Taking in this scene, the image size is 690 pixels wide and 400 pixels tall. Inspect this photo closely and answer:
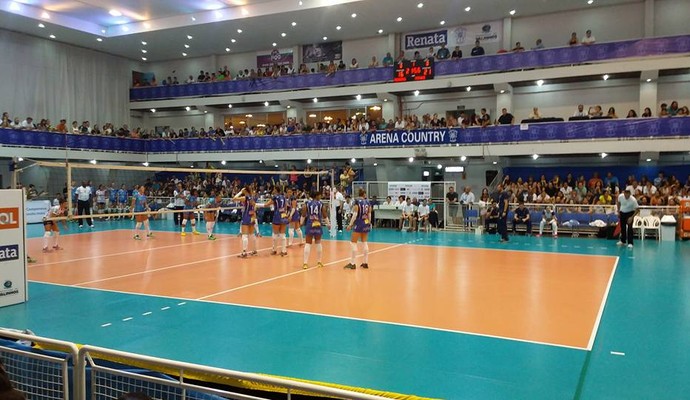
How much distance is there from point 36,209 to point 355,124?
65.3 ft

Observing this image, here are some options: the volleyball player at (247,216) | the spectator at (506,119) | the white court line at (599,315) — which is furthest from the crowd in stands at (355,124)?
the white court line at (599,315)

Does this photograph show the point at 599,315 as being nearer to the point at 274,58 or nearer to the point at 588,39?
the point at 588,39

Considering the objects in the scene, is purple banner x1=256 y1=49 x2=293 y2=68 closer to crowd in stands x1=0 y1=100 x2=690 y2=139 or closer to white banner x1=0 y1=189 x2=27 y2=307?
crowd in stands x1=0 y1=100 x2=690 y2=139

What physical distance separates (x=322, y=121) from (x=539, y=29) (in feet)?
52.3

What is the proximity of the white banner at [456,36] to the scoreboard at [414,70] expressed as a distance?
3969 mm

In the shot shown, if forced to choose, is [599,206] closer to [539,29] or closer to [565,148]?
[565,148]

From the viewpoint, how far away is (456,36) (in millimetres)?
32906

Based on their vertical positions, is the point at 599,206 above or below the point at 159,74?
below

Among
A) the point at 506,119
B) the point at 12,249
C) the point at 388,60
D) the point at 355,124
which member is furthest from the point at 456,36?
the point at 12,249

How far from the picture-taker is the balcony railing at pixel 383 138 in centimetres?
2388

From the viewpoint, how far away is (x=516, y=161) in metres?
29.9

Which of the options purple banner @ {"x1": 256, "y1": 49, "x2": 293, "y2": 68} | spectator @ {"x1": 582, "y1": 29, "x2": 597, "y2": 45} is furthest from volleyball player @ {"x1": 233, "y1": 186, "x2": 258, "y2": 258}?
purple banner @ {"x1": 256, "y1": 49, "x2": 293, "y2": 68}

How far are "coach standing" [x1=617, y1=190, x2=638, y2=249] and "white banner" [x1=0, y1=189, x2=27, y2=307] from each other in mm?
19419

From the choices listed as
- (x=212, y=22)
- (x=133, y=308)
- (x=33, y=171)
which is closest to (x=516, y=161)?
(x=212, y=22)
